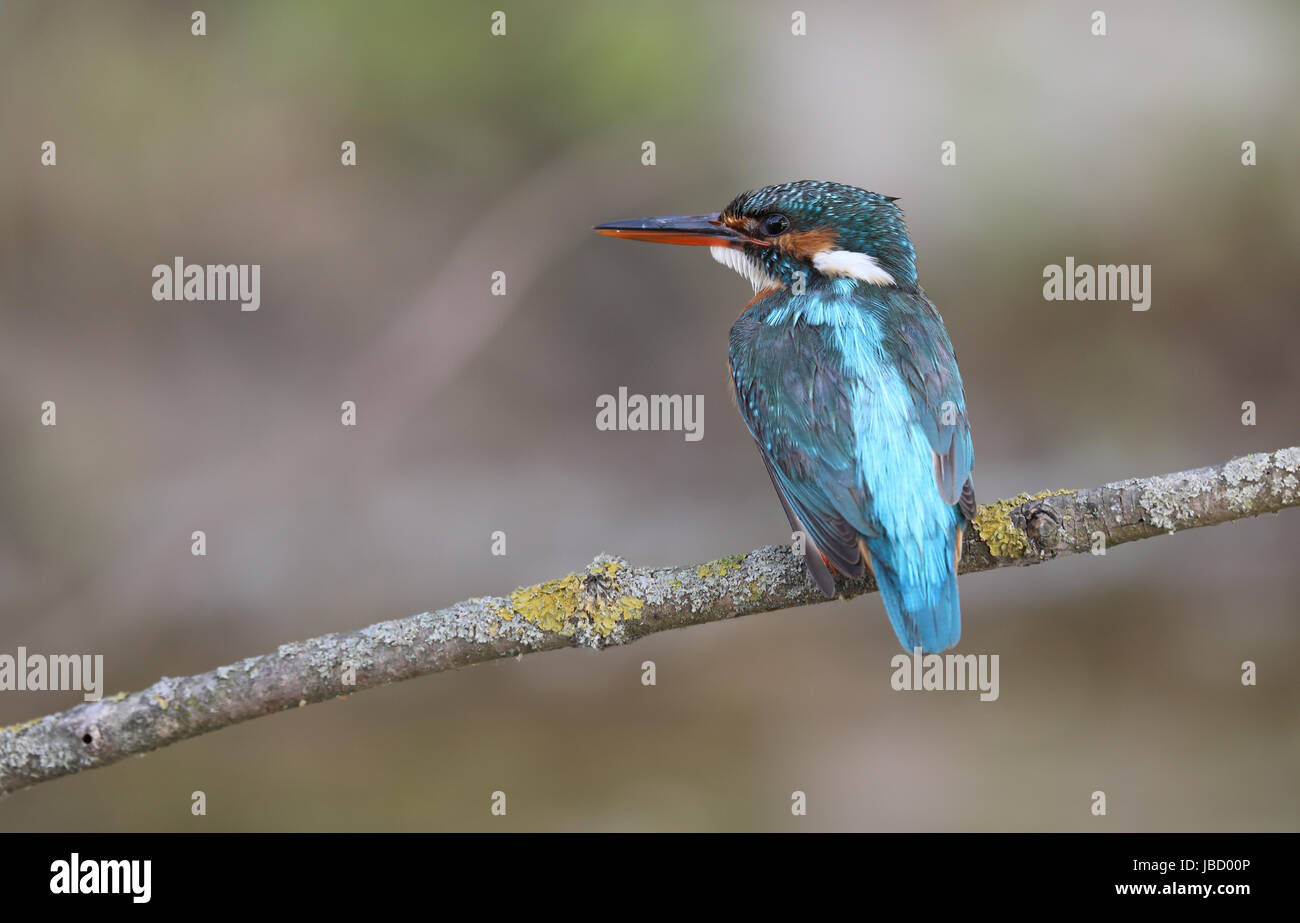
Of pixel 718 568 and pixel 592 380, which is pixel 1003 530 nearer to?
pixel 718 568

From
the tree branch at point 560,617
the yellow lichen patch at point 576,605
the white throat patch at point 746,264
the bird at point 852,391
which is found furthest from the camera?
the white throat patch at point 746,264

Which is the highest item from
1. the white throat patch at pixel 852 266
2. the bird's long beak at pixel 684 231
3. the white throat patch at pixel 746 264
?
the bird's long beak at pixel 684 231

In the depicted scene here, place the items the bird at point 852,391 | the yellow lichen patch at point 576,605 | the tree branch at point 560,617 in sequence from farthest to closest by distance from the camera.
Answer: the bird at point 852,391 → the yellow lichen patch at point 576,605 → the tree branch at point 560,617

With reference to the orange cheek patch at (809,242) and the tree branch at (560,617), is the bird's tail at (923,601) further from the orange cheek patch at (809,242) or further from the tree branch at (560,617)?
the orange cheek patch at (809,242)

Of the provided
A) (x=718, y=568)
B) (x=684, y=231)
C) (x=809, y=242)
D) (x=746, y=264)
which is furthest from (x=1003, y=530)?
(x=684, y=231)

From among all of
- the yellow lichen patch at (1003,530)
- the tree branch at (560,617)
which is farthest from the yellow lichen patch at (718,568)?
the yellow lichen patch at (1003,530)
